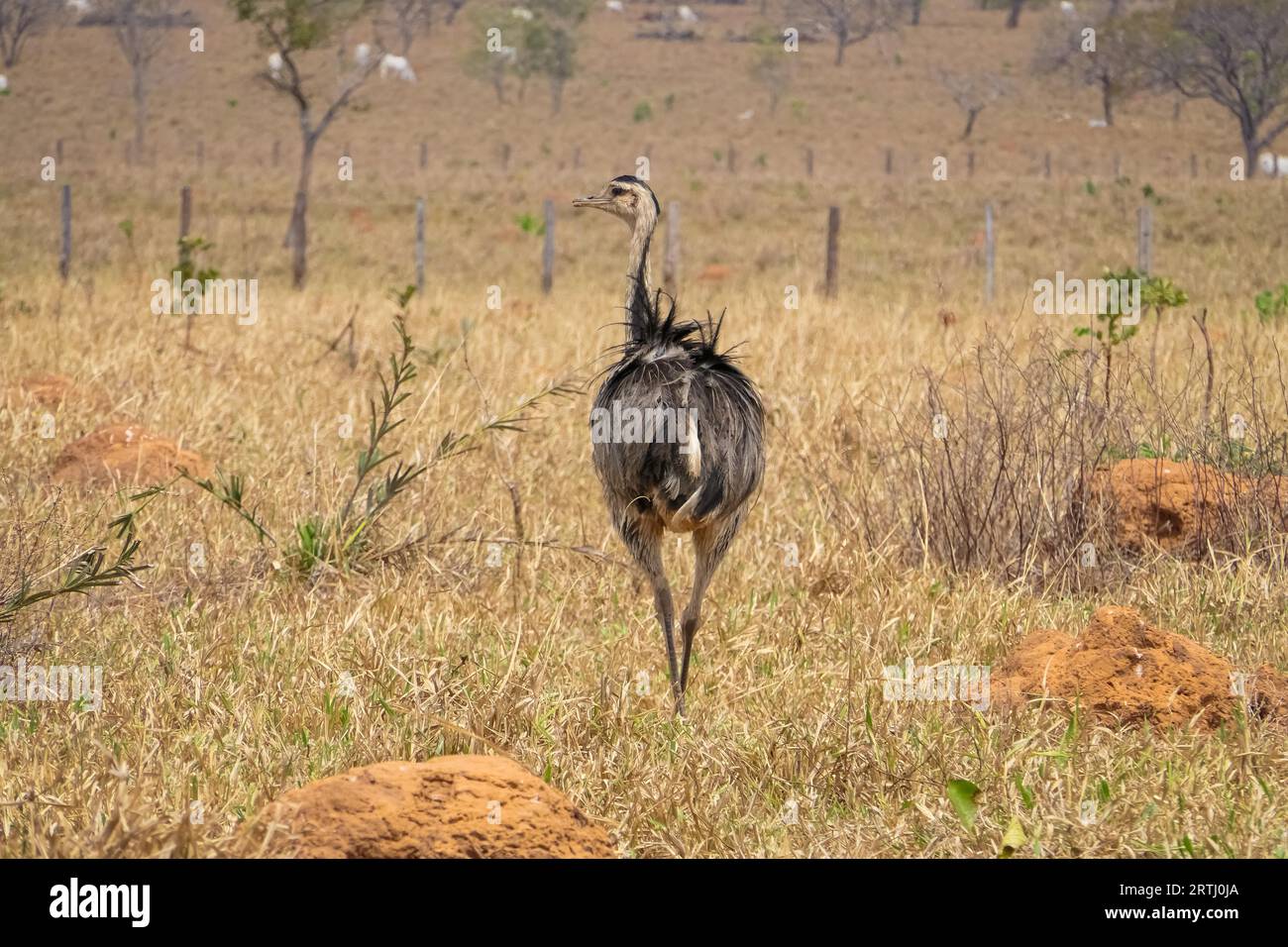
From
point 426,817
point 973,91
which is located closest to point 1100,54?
point 973,91

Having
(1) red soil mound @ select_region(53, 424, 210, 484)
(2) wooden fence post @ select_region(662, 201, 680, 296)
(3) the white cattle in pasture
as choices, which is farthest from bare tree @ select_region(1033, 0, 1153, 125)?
(1) red soil mound @ select_region(53, 424, 210, 484)

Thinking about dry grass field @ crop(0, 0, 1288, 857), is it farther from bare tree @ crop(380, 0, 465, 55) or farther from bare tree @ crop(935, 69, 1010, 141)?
bare tree @ crop(380, 0, 465, 55)

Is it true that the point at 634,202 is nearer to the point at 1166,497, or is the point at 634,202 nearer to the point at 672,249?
the point at 1166,497

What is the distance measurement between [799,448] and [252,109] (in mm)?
52096

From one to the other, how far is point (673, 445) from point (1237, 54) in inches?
1723

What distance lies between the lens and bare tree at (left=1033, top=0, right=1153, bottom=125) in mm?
46469

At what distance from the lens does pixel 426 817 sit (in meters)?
2.84

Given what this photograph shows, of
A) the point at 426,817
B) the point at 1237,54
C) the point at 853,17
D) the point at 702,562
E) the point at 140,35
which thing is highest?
the point at 853,17

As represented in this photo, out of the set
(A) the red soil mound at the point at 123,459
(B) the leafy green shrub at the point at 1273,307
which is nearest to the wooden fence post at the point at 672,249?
(B) the leafy green shrub at the point at 1273,307

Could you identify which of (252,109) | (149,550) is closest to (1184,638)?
(149,550)

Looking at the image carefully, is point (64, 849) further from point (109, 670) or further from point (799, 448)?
point (799, 448)

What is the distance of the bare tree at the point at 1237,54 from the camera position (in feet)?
135

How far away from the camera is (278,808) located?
112 inches

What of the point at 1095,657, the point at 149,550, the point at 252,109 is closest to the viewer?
the point at 1095,657
